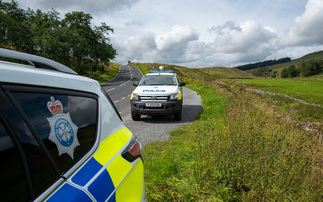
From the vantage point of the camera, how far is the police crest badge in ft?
3.31

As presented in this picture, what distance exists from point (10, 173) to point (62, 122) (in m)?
0.36

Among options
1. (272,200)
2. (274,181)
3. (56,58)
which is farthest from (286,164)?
(56,58)

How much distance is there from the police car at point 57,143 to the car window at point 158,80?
6.53 m

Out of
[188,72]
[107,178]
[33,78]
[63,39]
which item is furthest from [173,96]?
[188,72]

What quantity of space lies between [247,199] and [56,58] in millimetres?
27012

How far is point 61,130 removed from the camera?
106 cm

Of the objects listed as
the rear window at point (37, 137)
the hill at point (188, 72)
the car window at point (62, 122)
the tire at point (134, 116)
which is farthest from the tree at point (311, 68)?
the rear window at point (37, 137)

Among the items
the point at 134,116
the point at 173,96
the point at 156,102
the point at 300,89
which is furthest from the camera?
the point at 300,89

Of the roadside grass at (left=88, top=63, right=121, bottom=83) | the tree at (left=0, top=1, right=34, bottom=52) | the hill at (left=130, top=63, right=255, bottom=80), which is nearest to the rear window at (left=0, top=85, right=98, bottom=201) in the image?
the roadside grass at (left=88, top=63, right=121, bottom=83)

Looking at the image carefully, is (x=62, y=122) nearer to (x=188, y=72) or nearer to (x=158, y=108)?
(x=158, y=108)

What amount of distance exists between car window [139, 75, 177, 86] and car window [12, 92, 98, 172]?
671 centimetres

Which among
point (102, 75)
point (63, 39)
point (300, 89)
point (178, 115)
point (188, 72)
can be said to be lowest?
point (300, 89)

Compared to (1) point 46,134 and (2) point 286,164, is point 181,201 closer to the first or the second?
(2) point 286,164

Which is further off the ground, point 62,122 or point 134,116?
point 62,122
